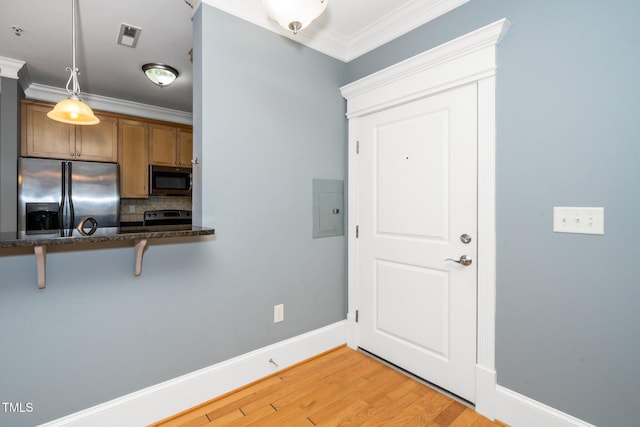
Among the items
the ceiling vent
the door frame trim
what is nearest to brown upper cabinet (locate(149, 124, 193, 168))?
the ceiling vent

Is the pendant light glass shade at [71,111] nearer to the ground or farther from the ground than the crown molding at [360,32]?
nearer to the ground

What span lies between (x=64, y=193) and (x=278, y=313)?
2.99m

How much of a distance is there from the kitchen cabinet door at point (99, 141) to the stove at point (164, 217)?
82 centimetres

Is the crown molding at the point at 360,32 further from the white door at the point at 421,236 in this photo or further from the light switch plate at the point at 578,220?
the light switch plate at the point at 578,220

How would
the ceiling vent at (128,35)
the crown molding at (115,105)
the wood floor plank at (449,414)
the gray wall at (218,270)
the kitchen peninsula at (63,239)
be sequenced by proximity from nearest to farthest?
the kitchen peninsula at (63,239) < the gray wall at (218,270) < the wood floor plank at (449,414) < the ceiling vent at (128,35) < the crown molding at (115,105)

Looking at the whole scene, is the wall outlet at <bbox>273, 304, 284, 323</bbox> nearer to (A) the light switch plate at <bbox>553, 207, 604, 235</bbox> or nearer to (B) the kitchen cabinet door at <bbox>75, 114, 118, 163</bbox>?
(A) the light switch plate at <bbox>553, 207, 604, 235</bbox>

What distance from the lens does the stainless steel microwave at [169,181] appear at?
13.0 ft

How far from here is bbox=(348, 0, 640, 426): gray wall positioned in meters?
1.26

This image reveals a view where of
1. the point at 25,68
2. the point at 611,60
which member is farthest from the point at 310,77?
the point at 25,68

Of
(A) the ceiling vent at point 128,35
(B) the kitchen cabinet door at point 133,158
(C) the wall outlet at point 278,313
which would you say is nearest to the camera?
(C) the wall outlet at point 278,313

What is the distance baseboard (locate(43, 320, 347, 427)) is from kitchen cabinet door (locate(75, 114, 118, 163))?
3200 mm

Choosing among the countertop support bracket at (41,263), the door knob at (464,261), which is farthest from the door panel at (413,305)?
the countertop support bracket at (41,263)

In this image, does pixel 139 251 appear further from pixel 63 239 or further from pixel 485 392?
pixel 485 392

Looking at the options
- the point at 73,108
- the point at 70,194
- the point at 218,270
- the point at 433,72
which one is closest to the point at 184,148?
the point at 70,194
